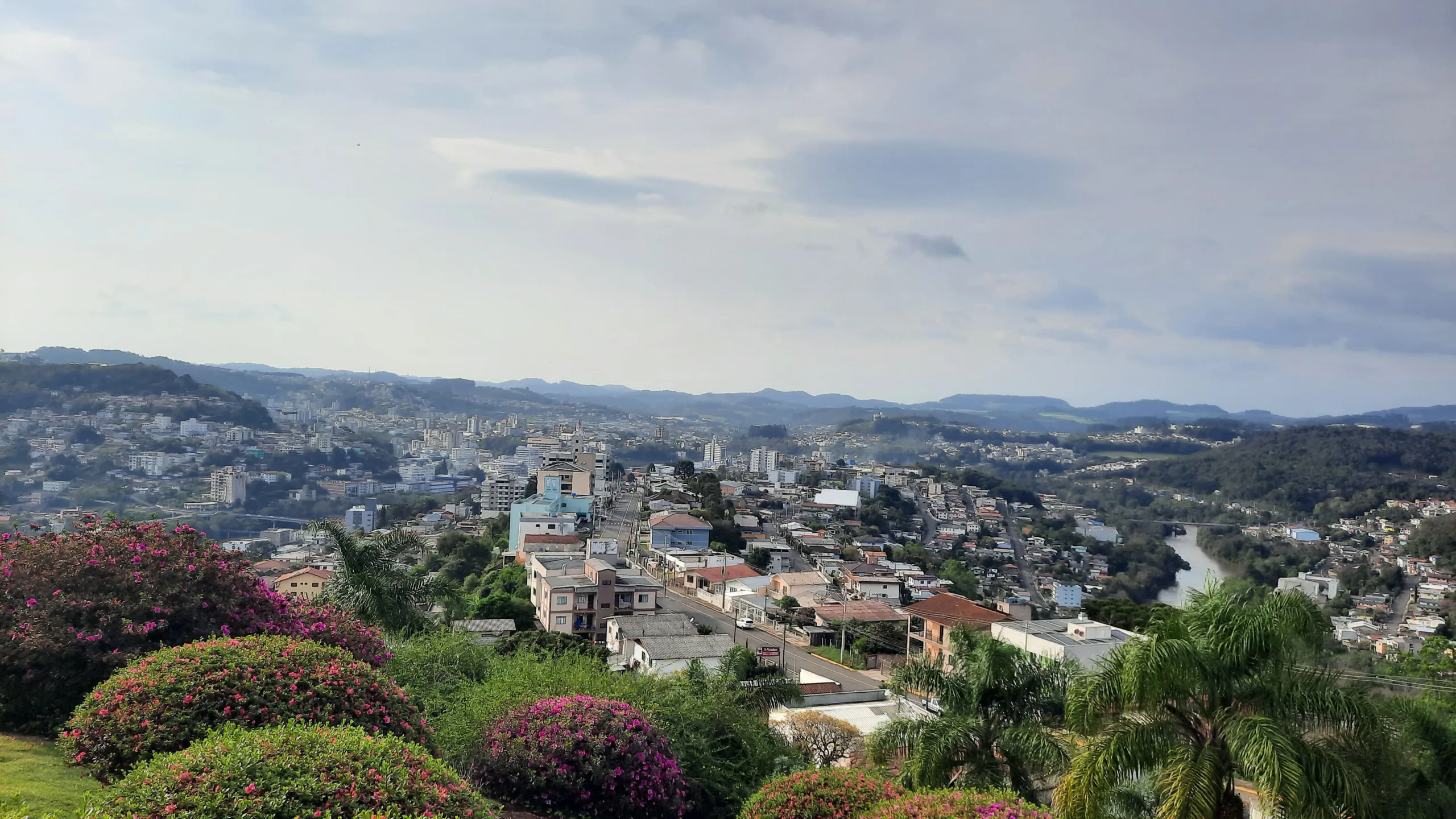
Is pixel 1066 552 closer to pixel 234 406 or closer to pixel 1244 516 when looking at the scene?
pixel 1244 516

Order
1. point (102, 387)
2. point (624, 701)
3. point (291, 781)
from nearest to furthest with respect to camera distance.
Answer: point (291, 781)
point (624, 701)
point (102, 387)

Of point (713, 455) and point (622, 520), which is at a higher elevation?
point (622, 520)

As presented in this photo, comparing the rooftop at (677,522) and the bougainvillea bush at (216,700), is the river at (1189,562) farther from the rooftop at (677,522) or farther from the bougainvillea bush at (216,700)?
the bougainvillea bush at (216,700)

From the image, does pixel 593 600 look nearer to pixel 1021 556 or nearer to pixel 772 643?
pixel 772 643

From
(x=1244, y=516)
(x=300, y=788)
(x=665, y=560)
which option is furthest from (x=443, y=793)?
(x=1244, y=516)

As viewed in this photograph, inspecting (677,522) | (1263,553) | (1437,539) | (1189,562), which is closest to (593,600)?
(677,522)

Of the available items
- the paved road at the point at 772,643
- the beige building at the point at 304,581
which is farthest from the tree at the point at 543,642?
the beige building at the point at 304,581
